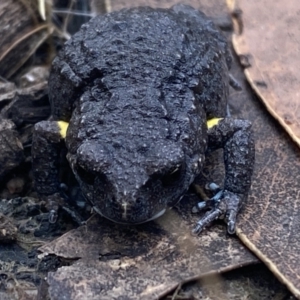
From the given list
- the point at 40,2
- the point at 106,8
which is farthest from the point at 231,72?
the point at 40,2

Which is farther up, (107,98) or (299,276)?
(107,98)

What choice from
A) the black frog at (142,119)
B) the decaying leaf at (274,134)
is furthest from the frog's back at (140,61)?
the decaying leaf at (274,134)

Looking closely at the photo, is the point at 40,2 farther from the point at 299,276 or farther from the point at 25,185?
the point at 299,276

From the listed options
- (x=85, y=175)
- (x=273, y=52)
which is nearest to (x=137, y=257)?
(x=85, y=175)

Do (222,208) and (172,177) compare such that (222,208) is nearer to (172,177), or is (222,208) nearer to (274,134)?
(172,177)

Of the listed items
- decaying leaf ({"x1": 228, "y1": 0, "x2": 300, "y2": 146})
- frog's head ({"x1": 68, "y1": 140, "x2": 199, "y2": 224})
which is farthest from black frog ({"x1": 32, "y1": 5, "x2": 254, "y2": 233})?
decaying leaf ({"x1": 228, "y1": 0, "x2": 300, "y2": 146})

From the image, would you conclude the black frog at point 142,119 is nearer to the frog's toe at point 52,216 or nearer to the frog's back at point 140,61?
the frog's back at point 140,61

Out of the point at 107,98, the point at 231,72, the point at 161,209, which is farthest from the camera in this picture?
the point at 231,72

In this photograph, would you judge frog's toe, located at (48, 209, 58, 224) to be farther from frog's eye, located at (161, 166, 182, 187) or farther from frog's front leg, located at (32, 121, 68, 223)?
frog's eye, located at (161, 166, 182, 187)
